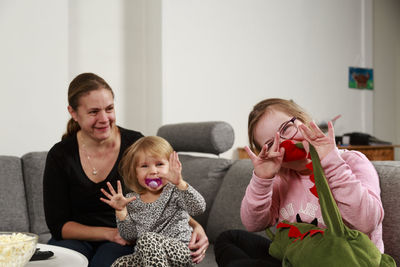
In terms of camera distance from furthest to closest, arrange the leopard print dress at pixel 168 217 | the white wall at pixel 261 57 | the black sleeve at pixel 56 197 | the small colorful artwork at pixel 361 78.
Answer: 1. the small colorful artwork at pixel 361 78
2. the white wall at pixel 261 57
3. the black sleeve at pixel 56 197
4. the leopard print dress at pixel 168 217

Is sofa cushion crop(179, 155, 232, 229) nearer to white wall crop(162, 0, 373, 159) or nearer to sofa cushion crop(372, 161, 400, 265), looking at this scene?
sofa cushion crop(372, 161, 400, 265)

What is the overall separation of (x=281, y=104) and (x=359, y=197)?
1.26ft

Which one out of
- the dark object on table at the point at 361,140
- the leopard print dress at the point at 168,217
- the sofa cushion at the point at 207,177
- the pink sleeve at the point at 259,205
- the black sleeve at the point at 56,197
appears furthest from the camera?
the dark object on table at the point at 361,140

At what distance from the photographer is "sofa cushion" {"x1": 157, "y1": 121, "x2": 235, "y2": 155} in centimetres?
204

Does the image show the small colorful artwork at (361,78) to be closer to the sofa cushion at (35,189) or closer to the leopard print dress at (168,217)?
the sofa cushion at (35,189)

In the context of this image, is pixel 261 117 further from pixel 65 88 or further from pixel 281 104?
pixel 65 88

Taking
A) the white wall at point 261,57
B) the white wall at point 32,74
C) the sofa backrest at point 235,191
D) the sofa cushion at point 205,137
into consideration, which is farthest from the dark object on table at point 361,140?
the white wall at point 32,74

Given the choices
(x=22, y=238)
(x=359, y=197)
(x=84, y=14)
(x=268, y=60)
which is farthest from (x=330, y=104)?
(x=22, y=238)

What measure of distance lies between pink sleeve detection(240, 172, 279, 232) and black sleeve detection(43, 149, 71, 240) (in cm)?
73

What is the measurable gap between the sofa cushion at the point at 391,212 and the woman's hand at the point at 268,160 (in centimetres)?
33

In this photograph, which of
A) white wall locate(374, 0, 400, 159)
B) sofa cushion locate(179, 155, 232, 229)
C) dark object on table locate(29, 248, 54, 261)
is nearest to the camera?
dark object on table locate(29, 248, 54, 261)

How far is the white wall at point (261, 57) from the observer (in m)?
3.21

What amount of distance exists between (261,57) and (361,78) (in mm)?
1404

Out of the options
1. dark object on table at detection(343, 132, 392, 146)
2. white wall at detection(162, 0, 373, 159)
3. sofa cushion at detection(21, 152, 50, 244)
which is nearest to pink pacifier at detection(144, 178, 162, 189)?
sofa cushion at detection(21, 152, 50, 244)
